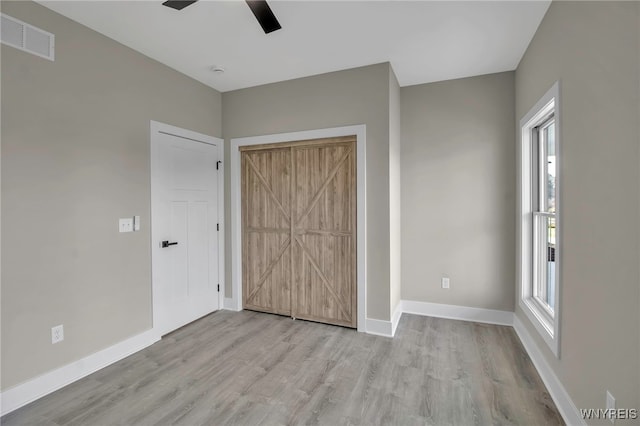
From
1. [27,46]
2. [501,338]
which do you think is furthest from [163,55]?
[501,338]

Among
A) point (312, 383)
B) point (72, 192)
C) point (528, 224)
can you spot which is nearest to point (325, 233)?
point (312, 383)

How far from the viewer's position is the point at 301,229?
3.54m

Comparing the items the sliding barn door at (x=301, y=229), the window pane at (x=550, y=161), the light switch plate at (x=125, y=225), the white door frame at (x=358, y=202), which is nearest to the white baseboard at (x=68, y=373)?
the light switch plate at (x=125, y=225)

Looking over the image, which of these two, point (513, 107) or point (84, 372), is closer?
point (84, 372)

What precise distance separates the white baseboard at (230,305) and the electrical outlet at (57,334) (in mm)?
1811

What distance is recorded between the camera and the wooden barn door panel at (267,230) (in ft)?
11.9

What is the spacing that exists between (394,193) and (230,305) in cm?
253

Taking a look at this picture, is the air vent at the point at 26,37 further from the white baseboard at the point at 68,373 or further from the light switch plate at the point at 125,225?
the white baseboard at the point at 68,373

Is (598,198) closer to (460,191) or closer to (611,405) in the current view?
(611,405)

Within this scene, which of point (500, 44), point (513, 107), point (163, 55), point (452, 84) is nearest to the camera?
point (500, 44)

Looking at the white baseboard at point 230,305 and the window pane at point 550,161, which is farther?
the white baseboard at point 230,305

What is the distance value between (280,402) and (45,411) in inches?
61.7

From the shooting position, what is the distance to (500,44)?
276 centimetres

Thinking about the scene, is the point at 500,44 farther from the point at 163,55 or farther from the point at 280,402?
the point at 280,402
